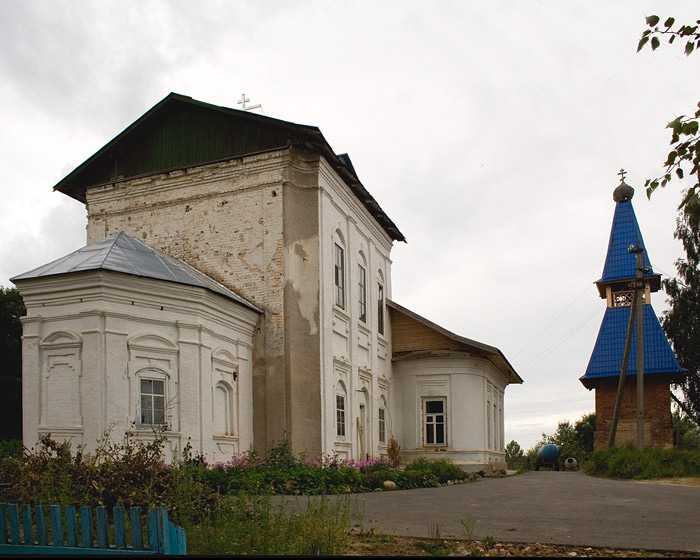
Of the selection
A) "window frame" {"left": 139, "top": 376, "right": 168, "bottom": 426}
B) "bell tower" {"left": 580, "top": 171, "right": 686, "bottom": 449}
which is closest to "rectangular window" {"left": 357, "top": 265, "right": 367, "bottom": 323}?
"window frame" {"left": 139, "top": 376, "right": 168, "bottom": 426}

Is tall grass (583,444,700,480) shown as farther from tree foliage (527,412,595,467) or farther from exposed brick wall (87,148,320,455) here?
tree foliage (527,412,595,467)

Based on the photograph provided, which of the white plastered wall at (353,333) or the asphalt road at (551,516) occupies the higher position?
the white plastered wall at (353,333)

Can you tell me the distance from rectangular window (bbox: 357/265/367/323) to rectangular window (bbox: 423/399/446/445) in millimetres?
4255

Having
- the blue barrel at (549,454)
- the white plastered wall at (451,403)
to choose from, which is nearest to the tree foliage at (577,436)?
the blue barrel at (549,454)

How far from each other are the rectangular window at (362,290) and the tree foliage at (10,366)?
14.8 meters

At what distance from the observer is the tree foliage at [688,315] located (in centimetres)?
3391

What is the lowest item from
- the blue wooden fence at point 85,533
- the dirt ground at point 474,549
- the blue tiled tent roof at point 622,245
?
the dirt ground at point 474,549

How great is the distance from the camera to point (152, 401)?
1389cm

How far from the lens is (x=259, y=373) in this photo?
1673 cm

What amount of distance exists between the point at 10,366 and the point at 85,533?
25.8 m

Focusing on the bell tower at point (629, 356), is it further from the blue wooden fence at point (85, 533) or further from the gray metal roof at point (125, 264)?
the blue wooden fence at point (85, 533)

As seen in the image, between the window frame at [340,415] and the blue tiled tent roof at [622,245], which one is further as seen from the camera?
the blue tiled tent roof at [622,245]

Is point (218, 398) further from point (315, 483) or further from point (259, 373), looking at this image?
point (315, 483)

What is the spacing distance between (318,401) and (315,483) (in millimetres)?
3655
